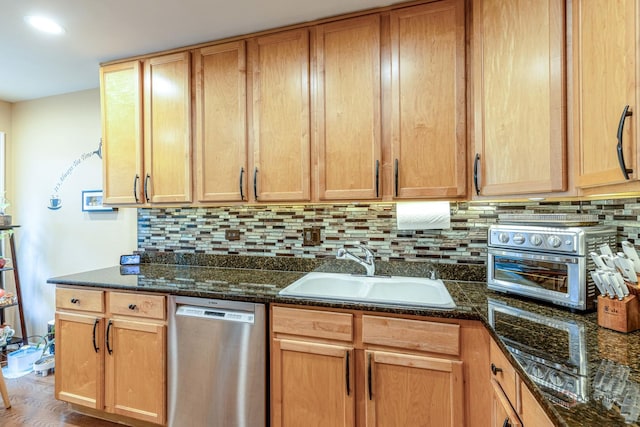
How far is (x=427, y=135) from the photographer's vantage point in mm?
1700

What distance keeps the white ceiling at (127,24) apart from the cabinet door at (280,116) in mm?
137

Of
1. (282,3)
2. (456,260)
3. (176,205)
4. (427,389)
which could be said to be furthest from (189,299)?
(282,3)

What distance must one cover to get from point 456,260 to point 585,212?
655mm

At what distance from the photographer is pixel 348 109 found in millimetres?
1827

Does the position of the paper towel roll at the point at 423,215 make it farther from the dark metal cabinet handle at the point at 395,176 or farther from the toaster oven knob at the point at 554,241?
the toaster oven knob at the point at 554,241

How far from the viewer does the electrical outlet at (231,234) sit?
242 cm

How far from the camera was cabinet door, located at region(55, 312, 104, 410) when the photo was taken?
1995mm

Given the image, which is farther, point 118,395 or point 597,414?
point 118,395

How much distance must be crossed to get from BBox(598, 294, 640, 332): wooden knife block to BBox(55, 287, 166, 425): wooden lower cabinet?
1995 mm

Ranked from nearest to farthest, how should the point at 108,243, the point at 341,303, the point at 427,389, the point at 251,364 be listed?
1. the point at 427,389
2. the point at 341,303
3. the point at 251,364
4. the point at 108,243

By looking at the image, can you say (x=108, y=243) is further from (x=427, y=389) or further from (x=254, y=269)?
(x=427, y=389)

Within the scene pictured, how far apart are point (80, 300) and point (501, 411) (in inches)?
91.0

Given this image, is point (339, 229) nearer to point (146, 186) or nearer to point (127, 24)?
point (146, 186)

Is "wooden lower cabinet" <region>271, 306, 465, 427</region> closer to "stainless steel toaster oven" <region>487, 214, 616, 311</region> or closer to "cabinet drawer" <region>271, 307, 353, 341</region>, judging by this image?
"cabinet drawer" <region>271, 307, 353, 341</region>
